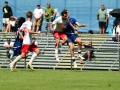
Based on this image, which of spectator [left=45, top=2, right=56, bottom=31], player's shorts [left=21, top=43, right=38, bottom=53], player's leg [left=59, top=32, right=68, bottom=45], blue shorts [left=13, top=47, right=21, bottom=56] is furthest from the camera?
spectator [left=45, top=2, right=56, bottom=31]

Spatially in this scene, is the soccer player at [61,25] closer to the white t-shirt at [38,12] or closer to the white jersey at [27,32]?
the white jersey at [27,32]

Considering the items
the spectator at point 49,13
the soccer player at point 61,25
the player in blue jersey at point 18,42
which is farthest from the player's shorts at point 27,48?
the spectator at point 49,13

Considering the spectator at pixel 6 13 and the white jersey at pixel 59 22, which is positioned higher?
the spectator at pixel 6 13

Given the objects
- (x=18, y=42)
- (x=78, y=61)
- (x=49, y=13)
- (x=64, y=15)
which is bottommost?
(x=78, y=61)

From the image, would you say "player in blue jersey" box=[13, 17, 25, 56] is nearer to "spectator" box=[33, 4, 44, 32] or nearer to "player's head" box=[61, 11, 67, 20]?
"player's head" box=[61, 11, 67, 20]

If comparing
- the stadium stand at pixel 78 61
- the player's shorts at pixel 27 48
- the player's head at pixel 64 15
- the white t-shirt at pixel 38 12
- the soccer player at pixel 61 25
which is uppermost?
the white t-shirt at pixel 38 12

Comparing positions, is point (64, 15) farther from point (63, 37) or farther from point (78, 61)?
point (78, 61)

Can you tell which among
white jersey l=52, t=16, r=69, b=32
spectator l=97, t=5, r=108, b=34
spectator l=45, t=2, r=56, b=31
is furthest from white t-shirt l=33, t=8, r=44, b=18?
white jersey l=52, t=16, r=69, b=32

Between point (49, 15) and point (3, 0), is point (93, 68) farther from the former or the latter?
point (3, 0)

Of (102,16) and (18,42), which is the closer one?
(18,42)

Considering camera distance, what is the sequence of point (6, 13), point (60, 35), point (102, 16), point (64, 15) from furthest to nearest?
point (6, 13)
point (102, 16)
point (60, 35)
point (64, 15)

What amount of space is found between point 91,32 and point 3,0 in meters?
5.67

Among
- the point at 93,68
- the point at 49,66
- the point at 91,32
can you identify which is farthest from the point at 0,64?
the point at 91,32

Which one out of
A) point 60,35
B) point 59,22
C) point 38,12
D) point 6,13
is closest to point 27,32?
point 59,22
